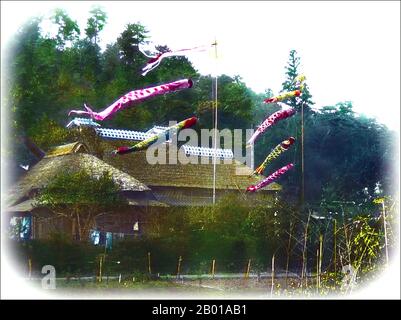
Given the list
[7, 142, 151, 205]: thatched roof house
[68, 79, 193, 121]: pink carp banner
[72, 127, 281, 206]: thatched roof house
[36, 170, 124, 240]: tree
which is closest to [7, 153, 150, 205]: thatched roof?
[7, 142, 151, 205]: thatched roof house

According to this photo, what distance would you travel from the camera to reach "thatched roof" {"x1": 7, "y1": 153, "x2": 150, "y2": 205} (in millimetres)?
12836

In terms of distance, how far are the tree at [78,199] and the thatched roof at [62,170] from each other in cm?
20

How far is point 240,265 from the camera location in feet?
43.7

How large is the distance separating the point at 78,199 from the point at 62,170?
741 millimetres

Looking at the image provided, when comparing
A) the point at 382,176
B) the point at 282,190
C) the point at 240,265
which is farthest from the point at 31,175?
the point at 382,176

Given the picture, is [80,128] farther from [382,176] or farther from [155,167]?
[382,176]

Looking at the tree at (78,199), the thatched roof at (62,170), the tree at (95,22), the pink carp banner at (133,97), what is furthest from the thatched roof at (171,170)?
the tree at (95,22)

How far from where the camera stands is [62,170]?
43.0 ft

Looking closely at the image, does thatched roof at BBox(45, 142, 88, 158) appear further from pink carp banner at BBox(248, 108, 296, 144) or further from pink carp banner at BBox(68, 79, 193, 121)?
pink carp banner at BBox(248, 108, 296, 144)

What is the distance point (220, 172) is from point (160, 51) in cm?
297

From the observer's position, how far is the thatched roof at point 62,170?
12836 mm

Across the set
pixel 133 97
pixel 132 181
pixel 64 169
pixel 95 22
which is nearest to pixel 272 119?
pixel 133 97

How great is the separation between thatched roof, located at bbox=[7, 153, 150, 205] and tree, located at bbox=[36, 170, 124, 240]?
0.20 metres

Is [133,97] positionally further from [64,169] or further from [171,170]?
[64,169]
